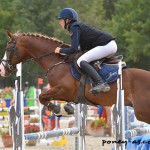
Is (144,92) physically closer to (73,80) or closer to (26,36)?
(73,80)

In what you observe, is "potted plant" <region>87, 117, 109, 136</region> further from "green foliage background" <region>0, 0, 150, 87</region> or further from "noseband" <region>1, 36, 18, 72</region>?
"green foliage background" <region>0, 0, 150, 87</region>

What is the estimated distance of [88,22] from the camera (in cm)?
4266

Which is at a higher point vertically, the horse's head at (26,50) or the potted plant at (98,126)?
the horse's head at (26,50)

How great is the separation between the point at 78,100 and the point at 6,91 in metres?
16.1

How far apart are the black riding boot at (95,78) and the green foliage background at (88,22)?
32263 mm

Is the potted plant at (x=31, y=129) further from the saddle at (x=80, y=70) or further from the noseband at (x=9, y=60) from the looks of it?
the saddle at (x=80, y=70)

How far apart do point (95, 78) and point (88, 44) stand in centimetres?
56

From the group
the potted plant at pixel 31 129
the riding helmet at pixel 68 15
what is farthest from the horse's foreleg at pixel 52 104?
the potted plant at pixel 31 129

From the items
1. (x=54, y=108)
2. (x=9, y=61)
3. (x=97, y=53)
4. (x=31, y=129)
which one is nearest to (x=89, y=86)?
(x=97, y=53)

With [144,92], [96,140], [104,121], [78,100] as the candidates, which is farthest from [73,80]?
[104,121]

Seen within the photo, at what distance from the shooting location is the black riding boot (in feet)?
25.2

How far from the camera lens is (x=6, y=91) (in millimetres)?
23688

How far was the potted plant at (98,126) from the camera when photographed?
49.9 ft

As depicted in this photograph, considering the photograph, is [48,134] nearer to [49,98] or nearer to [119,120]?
[49,98]
